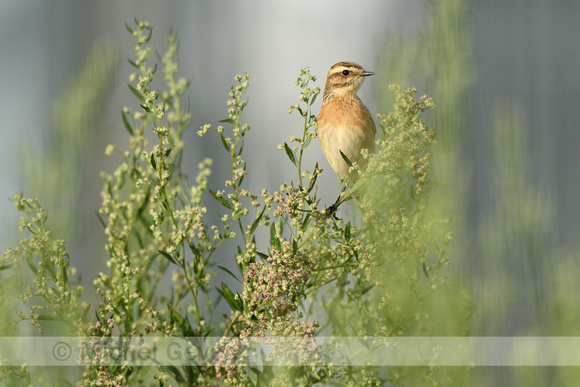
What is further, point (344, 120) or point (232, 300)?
point (344, 120)

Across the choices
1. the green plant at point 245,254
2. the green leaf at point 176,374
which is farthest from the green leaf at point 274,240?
the green leaf at point 176,374

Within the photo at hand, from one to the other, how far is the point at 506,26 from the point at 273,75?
0.19 metres

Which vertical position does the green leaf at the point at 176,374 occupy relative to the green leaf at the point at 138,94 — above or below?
below

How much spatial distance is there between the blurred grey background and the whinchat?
0.02 metres

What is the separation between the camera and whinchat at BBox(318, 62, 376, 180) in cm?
45

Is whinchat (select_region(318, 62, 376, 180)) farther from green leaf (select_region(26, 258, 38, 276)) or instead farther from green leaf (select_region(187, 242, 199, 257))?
green leaf (select_region(26, 258, 38, 276))

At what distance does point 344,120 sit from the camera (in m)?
0.52

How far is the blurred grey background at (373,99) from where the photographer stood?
0.30 metres

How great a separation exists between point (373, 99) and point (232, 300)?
0.18 meters

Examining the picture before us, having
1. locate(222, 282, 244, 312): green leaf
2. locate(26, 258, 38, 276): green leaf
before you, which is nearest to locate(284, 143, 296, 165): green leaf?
locate(222, 282, 244, 312): green leaf

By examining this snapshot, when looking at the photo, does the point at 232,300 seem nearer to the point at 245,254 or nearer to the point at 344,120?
the point at 245,254
